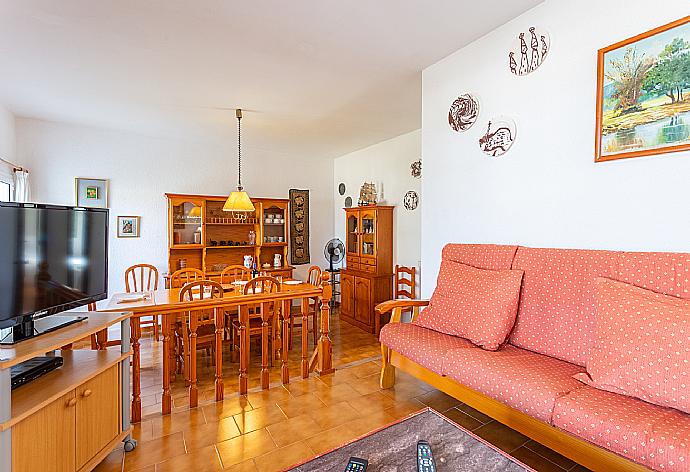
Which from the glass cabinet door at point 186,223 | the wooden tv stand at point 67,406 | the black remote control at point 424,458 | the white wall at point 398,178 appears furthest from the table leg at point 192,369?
the white wall at point 398,178

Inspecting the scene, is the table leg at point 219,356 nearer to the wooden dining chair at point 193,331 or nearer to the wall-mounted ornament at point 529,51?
the wooden dining chair at point 193,331

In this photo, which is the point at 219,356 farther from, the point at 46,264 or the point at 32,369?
the point at 46,264

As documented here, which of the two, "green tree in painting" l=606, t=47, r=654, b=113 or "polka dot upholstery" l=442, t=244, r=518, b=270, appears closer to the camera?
"green tree in painting" l=606, t=47, r=654, b=113

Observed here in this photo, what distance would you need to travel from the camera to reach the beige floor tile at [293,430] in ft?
6.86

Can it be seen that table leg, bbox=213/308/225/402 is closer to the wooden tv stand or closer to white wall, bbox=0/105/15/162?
the wooden tv stand

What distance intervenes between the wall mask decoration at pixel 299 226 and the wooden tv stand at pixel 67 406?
4.05 meters

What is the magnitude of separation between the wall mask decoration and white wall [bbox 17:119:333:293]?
0.68 ft

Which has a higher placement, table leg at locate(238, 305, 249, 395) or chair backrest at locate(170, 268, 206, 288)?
chair backrest at locate(170, 268, 206, 288)

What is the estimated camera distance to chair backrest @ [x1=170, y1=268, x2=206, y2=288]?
156 inches

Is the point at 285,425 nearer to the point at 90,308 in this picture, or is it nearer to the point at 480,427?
the point at 480,427

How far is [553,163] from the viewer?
222cm

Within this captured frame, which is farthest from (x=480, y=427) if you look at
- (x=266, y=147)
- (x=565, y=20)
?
(x=266, y=147)

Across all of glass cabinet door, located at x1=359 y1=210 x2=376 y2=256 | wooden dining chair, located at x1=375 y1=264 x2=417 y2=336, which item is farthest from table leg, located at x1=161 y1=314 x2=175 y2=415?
glass cabinet door, located at x1=359 y1=210 x2=376 y2=256

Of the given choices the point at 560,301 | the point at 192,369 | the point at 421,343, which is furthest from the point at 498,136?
the point at 192,369
